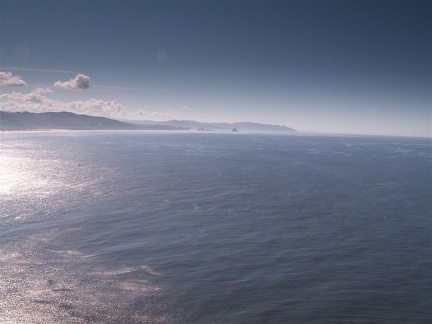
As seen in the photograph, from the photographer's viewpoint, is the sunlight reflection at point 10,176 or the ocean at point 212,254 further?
the sunlight reflection at point 10,176

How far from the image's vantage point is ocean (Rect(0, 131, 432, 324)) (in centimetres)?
3447

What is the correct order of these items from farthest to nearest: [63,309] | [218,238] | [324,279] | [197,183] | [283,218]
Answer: [197,183] → [283,218] → [218,238] → [324,279] → [63,309]

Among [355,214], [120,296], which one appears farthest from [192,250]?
[355,214]

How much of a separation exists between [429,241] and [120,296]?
53.6m

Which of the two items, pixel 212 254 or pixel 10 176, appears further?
pixel 10 176

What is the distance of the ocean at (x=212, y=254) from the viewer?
1357 inches

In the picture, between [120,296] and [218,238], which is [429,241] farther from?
[120,296]

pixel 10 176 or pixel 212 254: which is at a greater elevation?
pixel 10 176

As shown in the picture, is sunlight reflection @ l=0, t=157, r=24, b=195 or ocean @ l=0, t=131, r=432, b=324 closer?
ocean @ l=0, t=131, r=432, b=324

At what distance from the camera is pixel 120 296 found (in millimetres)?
35719

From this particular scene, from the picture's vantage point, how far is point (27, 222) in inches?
2329

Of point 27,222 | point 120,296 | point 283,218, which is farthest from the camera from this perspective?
point 283,218

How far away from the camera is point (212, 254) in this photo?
4703cm

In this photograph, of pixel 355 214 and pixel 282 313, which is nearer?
pixel 282 313
